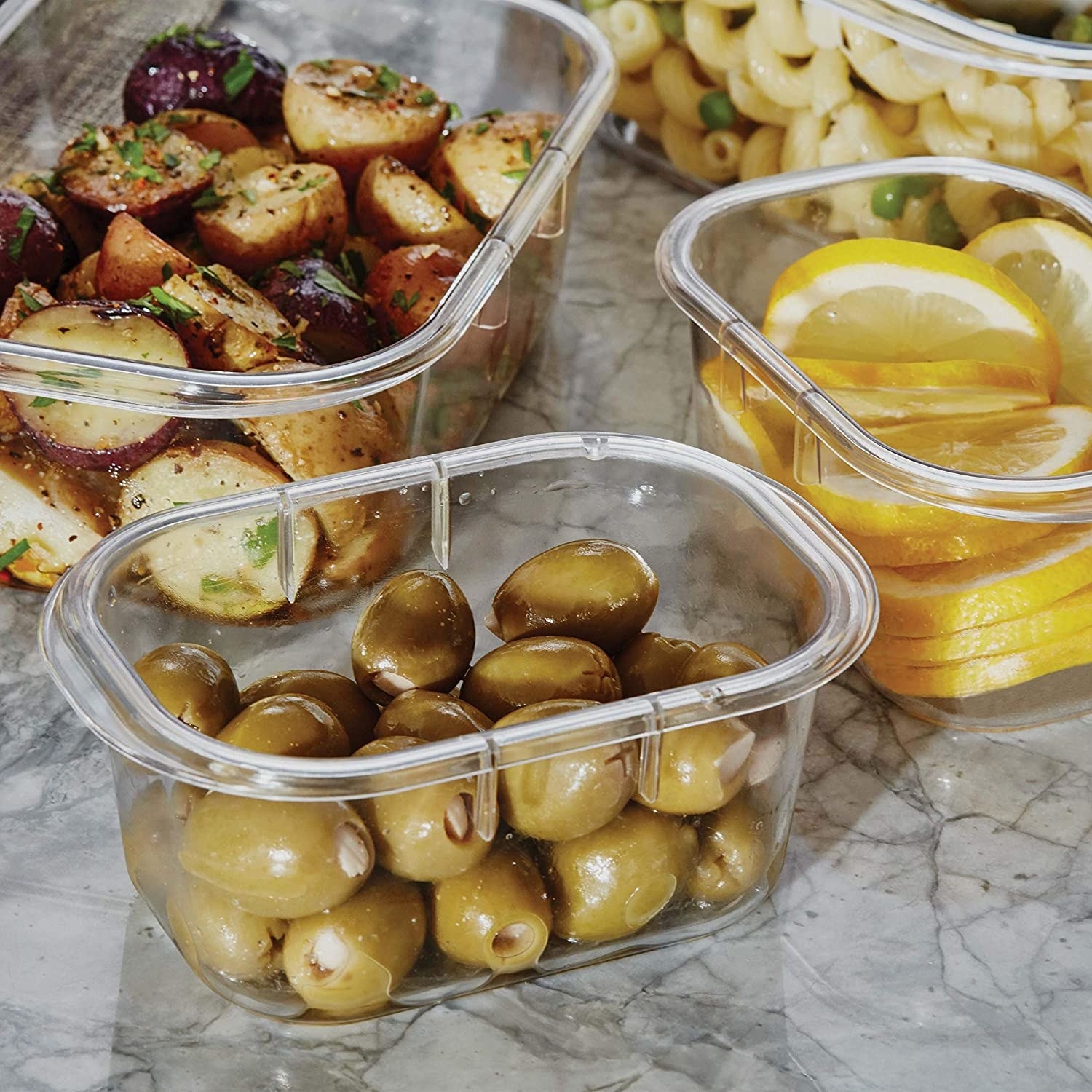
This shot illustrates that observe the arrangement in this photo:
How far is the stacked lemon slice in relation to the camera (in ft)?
2.50

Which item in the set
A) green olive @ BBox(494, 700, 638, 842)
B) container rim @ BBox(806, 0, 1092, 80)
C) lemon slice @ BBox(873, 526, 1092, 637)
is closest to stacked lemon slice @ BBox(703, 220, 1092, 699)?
lemon slice @ BBox(873, 526, 1092, 637)

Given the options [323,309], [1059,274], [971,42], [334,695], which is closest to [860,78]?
[971,42]

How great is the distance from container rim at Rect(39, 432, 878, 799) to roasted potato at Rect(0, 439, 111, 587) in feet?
0.46

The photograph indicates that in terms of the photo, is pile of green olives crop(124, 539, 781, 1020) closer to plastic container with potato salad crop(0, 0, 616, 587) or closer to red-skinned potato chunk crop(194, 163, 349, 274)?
plastic container with potato salad crop(0, 0, 616, 587)

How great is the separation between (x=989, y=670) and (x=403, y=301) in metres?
0.40

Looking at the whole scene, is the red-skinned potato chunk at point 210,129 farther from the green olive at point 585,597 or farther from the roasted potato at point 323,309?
the green olive at point 585,597

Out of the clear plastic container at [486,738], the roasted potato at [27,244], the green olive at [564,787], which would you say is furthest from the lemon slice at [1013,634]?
the roasted potato at [27,244]

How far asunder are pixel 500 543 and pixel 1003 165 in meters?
0.47

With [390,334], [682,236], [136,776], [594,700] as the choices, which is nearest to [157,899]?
[136,776]

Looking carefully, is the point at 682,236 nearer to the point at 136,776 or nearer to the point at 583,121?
the point at 583,121

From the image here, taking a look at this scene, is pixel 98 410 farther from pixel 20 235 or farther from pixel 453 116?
pixel 453 116

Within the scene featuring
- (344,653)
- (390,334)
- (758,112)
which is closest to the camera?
(344,653)

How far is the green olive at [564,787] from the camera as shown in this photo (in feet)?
1.95

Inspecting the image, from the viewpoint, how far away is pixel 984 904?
2.42 feet
